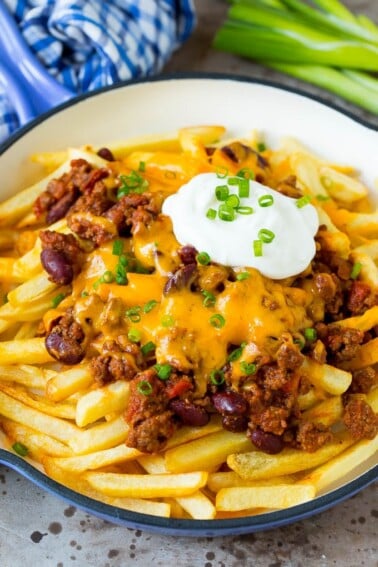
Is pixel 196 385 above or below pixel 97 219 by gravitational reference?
below

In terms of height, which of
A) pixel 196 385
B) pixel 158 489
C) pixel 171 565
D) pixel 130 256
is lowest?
pixel 171 565

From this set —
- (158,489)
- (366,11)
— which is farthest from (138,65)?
(158,489)

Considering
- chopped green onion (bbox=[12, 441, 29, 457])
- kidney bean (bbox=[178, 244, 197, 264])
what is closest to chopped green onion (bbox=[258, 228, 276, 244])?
kidney bean (bbox=[178, 244, 197, 264])

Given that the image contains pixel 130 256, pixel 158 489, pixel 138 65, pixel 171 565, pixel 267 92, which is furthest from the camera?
pixel 138 65

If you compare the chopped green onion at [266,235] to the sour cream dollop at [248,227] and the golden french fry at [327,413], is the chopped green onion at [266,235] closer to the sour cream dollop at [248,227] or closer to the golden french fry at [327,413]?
the sour cream dollop at [248,227]

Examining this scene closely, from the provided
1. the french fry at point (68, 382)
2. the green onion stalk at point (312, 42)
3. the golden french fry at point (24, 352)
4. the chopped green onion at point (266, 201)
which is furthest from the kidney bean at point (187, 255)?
the green onion stalk at point (312, 42)

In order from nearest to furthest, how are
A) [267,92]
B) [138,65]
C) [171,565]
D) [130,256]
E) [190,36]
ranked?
[171,565]
[130,256]
[267,92]
[138,65]
[190,36]

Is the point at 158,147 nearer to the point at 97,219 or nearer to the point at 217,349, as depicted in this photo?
the point at 97,219

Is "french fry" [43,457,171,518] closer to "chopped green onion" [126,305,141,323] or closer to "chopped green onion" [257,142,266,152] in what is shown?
"chopped green onion" [126,305,141,323]
